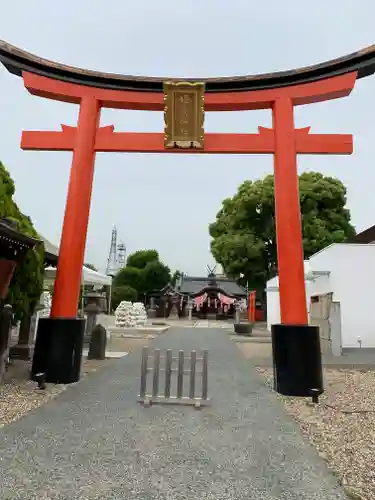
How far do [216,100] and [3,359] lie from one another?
6.42 metres

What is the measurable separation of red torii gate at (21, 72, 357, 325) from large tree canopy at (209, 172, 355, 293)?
64.9 feet

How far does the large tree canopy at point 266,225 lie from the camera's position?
26.3m

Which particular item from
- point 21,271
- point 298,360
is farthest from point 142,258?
point 298,360

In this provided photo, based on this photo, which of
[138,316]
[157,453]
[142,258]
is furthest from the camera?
[142,258]

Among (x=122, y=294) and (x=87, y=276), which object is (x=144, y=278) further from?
(x=87, y=276)

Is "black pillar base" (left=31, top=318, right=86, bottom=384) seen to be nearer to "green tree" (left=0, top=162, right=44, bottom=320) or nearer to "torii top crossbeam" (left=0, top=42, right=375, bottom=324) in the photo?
"torii top crossbeam" (left=0, top=42, right=375, bottom=324)

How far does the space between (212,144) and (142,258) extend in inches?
1782

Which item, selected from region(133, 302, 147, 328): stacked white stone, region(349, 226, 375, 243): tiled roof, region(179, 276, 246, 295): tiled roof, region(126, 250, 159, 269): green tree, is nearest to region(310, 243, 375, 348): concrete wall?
region(349, 226, 375, 243): tiled roof

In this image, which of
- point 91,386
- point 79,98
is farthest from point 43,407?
point 79,98

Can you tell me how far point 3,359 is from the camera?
6.43 m

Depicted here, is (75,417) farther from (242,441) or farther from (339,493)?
→ (339,493)

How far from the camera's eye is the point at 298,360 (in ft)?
20.1

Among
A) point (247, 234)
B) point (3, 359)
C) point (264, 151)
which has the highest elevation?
point (247, 234)

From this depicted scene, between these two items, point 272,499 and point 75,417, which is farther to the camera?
point 75,417
